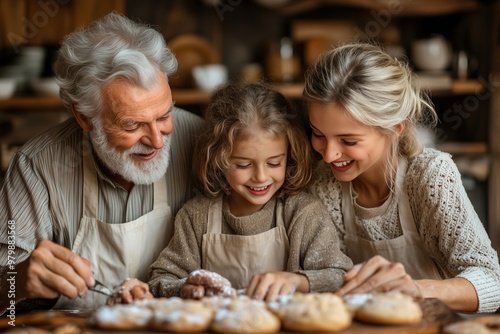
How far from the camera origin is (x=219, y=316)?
1.33 metres

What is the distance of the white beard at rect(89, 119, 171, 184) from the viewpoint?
2.03 meters

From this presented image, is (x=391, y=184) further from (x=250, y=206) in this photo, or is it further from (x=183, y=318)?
(x=183, y=318)

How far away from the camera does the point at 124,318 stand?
134 centimetres

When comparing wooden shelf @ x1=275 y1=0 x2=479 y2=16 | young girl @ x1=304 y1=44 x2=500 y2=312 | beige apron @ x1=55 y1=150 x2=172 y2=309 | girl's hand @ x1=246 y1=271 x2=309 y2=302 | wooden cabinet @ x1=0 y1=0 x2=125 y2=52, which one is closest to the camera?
girl's hand @ x1=246 y1=271 x2=309 y2=302

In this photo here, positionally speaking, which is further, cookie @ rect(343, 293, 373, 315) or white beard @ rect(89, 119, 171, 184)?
white beard @ rect(89, 119, 171, 184)

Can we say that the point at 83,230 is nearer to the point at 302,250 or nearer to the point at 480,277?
the point at 302,250

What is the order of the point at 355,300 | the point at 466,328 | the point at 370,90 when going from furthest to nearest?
the point at 370,90, the point at 355,300, the point at 466,328

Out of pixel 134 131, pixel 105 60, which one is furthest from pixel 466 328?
pixel 105 60

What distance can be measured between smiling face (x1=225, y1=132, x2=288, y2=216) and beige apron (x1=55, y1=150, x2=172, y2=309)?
0.32m

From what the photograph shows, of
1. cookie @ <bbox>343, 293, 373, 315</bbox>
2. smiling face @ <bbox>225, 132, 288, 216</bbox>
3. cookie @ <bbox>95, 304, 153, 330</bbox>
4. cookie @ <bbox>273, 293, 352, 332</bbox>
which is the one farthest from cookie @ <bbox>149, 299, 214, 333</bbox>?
smiling face @ <bbox>225, 132, 288, 216</bbox>

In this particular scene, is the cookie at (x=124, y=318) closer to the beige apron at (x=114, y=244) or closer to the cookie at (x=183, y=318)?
the cookie at (x=183, y=318)

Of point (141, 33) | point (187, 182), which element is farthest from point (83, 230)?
point (141, 33)

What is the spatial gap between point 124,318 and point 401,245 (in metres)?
0.98

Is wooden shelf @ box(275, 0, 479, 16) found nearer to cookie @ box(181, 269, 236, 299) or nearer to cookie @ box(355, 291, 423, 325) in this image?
cookie @ box(181, 269, 236, 299)
